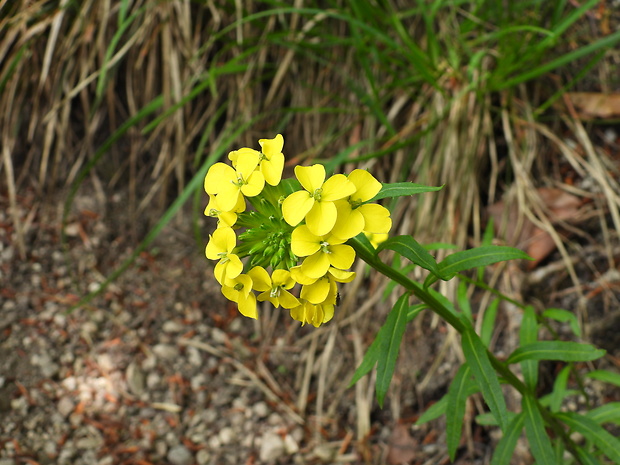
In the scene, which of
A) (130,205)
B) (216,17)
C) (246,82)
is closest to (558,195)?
(246,82)

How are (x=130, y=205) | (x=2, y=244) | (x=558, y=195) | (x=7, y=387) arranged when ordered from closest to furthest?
(x=7, y=387) → (x=558, y=195) → (x=2, y=244) → (x=130, y=205)

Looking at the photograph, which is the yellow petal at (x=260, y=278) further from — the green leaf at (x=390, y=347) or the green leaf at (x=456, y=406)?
the green leaf at (x=456, y=406)

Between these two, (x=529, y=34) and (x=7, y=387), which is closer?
(x=7, y=387)

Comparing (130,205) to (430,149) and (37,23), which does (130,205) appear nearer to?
(37,23)

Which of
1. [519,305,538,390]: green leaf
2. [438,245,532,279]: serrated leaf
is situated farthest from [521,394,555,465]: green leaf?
[438,245,532,279]: serrated leaf

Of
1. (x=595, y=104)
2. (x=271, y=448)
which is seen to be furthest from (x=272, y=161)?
(x=595, y=104)

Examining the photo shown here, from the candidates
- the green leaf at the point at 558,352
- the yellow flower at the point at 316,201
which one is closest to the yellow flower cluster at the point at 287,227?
the yellow flower at the point at 316,201
